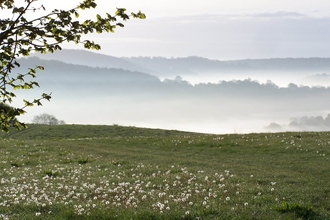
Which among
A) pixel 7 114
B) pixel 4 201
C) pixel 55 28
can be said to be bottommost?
pixel 4 201

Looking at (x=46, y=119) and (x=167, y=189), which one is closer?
(x=167, y=189)

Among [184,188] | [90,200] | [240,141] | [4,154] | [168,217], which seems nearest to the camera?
[168,217]

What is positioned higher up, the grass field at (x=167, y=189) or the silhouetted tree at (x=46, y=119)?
the silhouetted tree at (x=46, y=119)

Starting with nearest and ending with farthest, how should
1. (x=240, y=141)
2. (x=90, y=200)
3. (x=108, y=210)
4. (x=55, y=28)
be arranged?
(x=55, y=28) < (x=108, y=210) < (x=90, y=200) < (x=240, y=141)

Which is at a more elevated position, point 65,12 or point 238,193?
point 65,12

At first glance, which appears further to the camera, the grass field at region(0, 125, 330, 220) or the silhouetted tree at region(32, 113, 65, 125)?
the silhouetted tree at region(32, 113, 65, 125)

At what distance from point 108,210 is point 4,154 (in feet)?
70.2

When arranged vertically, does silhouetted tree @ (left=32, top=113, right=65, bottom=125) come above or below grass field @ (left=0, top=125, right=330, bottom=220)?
above

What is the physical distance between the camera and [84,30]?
9031 mm

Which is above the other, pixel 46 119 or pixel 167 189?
pixel 46 119

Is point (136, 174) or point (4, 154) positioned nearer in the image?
point (136, 174)

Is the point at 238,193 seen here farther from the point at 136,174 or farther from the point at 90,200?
the point at 136,174

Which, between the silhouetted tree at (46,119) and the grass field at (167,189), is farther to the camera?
the silhouetted tree at (46,119)

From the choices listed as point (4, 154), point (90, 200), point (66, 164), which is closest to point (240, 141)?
point (66, 164)
